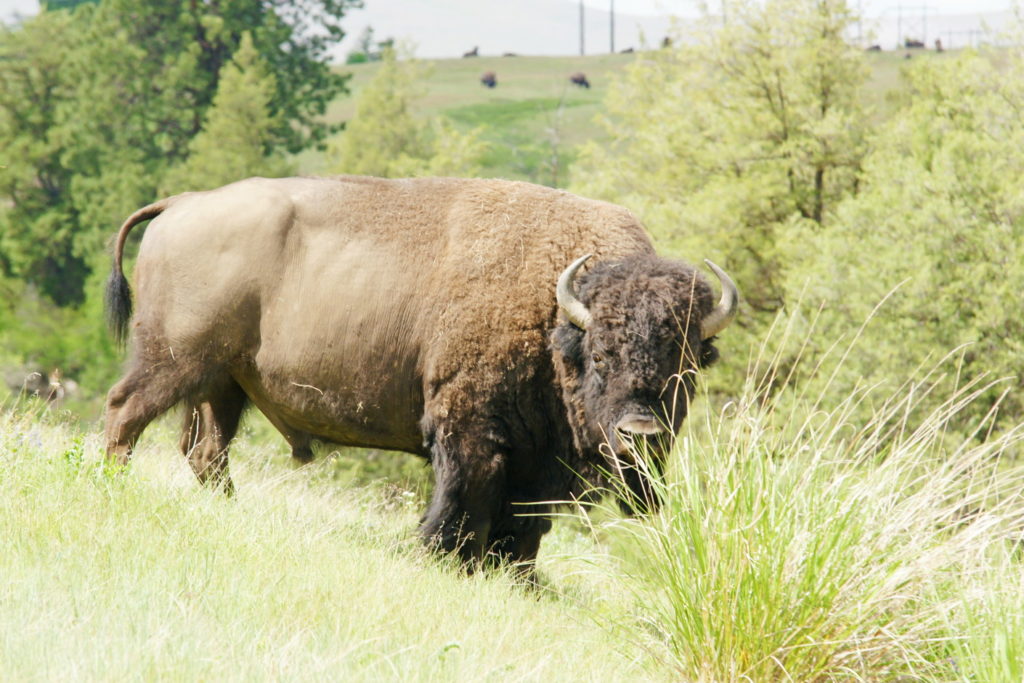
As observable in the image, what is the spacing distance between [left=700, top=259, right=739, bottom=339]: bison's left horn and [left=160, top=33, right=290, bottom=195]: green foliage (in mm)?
34768

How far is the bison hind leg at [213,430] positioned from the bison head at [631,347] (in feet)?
7.59

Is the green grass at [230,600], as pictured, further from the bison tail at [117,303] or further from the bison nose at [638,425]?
the bison tail at [117,303]

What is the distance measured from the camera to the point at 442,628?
13.6ft

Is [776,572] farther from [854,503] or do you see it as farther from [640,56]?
[640,56]

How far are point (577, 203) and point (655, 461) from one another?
1727 mm

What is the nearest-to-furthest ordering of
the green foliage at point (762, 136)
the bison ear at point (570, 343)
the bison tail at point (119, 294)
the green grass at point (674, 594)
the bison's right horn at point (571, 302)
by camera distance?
the green grass at point (674, 594) → the bison's right horn at point (571, 302) → the bison ear at point (570, 343) → the bison tail at point (119, 294) → the green foliage at point (762, 136)

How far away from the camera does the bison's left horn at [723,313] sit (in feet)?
19.0

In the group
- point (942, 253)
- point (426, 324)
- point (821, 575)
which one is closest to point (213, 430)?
point (426, 324)

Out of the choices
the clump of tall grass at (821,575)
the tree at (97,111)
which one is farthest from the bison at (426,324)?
the tree at (97,111)

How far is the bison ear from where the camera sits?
568 centimetres

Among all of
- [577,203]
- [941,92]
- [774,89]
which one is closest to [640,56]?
[774,89]

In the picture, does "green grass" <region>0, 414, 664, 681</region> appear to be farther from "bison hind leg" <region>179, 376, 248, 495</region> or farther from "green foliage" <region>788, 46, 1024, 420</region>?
"green foliage" <region>788, 46, 1024, 420</region>

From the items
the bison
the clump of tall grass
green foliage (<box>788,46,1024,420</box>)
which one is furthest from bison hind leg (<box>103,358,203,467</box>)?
green foliage (<box>788,46,1024,420</box>)

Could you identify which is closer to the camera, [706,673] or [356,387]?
[706,673]
